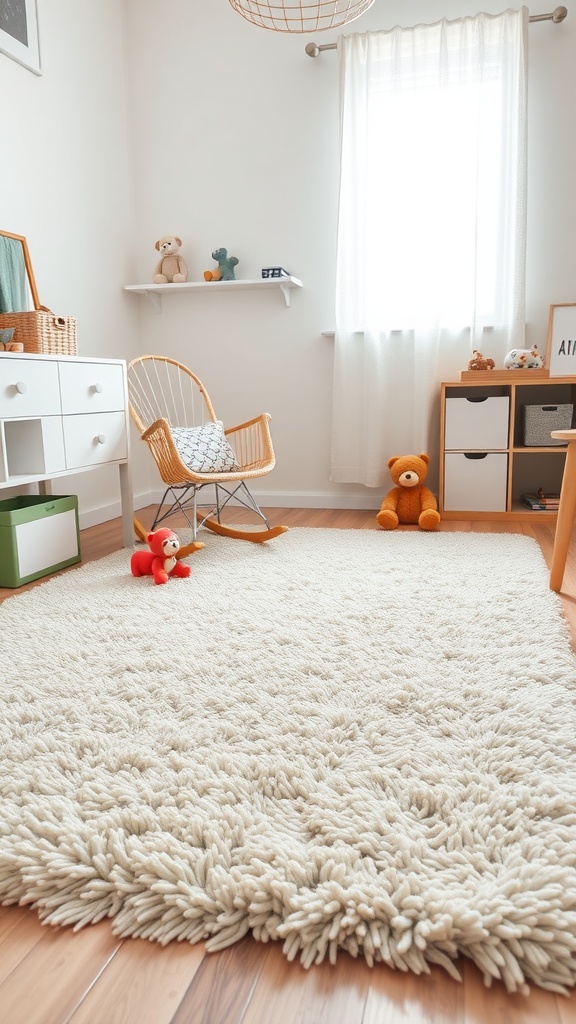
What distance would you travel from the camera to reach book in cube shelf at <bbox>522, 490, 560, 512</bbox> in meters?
3.18

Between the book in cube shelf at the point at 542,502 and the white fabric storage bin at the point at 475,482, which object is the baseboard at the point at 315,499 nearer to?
the white fabric storage bin at the point at 475,482

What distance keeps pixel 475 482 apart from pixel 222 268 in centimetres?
164

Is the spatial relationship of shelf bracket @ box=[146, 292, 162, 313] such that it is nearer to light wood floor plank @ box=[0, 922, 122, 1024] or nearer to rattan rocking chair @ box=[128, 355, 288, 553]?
rattan rocking chair @ box=[128, 355, 288, 553]

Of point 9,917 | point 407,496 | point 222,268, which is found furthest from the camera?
point 222,268

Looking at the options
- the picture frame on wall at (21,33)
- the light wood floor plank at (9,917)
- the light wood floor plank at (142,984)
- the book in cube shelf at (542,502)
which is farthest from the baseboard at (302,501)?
the light wood floor plank at (142,984)

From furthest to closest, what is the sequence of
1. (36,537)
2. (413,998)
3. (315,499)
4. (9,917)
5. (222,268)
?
(315,499) < (222,268) < (36,537) < (9,917) < (413,998)

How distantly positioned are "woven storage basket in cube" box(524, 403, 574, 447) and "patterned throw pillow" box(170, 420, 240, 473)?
1355 millimetres

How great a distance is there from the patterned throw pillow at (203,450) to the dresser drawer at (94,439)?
21cm

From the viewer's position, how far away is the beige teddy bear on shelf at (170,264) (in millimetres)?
3648

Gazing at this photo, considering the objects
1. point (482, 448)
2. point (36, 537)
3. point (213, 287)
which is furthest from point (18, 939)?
point (213, 287)

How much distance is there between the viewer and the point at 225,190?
3627 mm

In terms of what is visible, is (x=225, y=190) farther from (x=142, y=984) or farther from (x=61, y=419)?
(x=142, y=984)

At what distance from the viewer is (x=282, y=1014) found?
74 cm

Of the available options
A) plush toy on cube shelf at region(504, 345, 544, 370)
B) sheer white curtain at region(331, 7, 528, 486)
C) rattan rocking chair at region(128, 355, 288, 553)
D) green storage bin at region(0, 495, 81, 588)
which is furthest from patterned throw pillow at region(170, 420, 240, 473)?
plush toy on cube shelf at region(504, 345, 544, 370)
